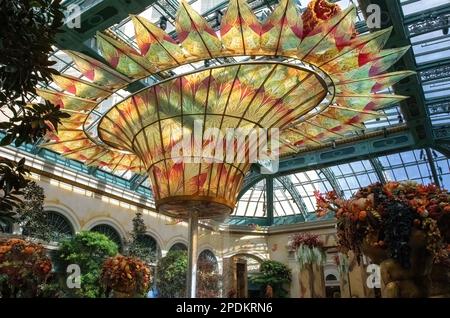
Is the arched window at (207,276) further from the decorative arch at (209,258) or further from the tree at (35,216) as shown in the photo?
the tree at (35,216)

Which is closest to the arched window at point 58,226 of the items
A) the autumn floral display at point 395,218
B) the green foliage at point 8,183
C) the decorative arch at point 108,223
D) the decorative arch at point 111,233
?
the decorative arch at point 108,223

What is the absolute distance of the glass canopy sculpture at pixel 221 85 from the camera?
6.59 metres

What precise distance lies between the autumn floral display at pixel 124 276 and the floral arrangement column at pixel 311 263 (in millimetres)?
9212

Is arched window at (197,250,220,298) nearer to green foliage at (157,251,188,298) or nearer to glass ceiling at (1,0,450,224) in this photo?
green foliage at (157,251,188,298)

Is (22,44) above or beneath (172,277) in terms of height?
above

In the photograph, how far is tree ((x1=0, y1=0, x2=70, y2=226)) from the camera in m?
2.40

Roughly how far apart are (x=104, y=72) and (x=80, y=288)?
453 inches

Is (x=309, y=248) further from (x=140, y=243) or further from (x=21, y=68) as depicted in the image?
(x=21, y=68)

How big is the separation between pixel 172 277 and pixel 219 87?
15073 millimetres

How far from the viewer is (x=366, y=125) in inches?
861

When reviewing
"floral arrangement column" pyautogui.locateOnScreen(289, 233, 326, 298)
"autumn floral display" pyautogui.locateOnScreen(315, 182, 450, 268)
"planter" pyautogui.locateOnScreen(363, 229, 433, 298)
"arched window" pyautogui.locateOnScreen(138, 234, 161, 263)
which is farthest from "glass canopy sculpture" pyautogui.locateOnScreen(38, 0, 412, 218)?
"arched window" pyautogui.locateOnScreen(138, 234, 161, 263)

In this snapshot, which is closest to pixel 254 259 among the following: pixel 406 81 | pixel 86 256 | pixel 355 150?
pixel 355 150
